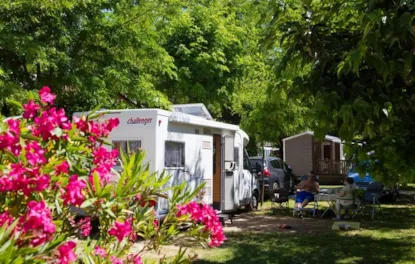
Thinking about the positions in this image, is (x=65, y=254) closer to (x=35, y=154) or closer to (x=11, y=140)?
(x=35, y=154)

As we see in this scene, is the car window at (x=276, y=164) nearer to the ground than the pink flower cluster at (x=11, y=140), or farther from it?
farther from it

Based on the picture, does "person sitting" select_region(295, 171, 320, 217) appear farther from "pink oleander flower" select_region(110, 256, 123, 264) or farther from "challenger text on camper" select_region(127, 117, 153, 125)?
"pink oleander flower" select_region(110, 256, 123, 264)

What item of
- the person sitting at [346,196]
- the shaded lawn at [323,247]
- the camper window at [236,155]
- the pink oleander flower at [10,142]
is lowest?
the shaded lawn at [323,247]

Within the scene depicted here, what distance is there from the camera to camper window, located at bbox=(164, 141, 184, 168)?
9422 millimetres

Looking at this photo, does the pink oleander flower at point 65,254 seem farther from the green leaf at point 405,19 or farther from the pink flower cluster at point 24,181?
the green leaf at point 405,19

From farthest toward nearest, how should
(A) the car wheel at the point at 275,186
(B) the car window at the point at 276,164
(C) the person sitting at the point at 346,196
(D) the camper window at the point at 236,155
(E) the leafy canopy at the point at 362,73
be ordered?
(B) the car window at the point at 276,164 < (A) the car wheel at the point at 275,186 < (D) the camper window at the point at 236,155 < (C) the person sitting at the point at 346,196 < (E) the leafy canopy at the point at 362,73

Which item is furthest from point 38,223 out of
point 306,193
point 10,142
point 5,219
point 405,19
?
point 306,193

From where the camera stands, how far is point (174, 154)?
9.69 m

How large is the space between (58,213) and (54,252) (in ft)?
1.05

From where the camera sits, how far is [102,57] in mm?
9688

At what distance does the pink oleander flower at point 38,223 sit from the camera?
188cm

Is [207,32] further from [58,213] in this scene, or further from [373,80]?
[58,213]

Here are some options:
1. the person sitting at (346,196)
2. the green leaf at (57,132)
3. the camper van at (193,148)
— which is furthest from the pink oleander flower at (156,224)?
the person sitting at (346,196)

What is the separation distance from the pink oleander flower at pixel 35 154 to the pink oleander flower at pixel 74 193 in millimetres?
158
